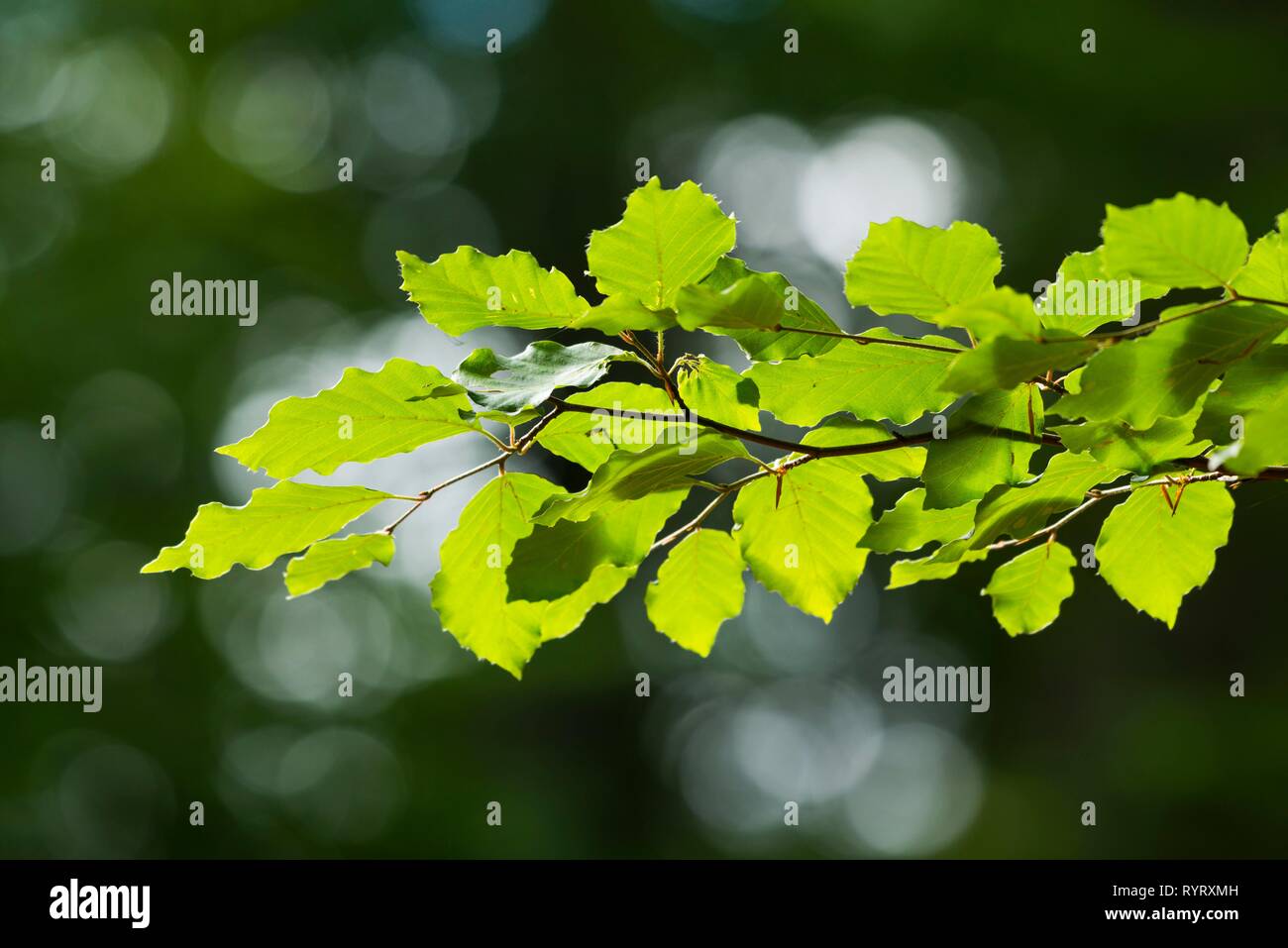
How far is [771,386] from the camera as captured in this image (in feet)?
2.81

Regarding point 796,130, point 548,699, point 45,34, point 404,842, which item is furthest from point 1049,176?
point 45,34

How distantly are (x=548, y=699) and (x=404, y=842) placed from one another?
1.39 m

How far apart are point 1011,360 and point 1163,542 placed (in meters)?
0.42

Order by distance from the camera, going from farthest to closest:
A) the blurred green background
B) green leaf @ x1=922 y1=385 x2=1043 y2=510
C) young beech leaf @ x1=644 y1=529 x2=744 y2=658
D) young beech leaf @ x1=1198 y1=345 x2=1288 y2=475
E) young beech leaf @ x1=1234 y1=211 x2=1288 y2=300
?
the blurred green background < young beech leaf @ x1=644 y1=529 x2=744 y2=658 < green leaf @ x1=922 y1=385 x2=1043 y2=510 < young beech leaf @ x1=1234 y1=211 x2=1288 y2=300 < young beech leaf @ x1=1198 y1=345 x2=1288 y2=475

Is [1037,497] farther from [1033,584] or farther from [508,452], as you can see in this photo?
[508,452]

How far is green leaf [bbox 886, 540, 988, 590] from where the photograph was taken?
87 centimetres

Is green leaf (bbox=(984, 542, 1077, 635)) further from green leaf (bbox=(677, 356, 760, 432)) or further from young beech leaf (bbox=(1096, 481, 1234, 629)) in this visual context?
green leaf (bbox=(677, 356, 760, 432))

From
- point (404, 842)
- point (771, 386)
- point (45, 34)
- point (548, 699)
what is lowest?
point (404, 842)

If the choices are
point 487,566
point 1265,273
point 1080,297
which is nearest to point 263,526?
point 487,566

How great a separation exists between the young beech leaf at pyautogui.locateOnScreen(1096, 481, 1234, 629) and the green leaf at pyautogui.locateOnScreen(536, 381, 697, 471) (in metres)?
0.40

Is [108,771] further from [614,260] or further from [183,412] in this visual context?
[614,260]

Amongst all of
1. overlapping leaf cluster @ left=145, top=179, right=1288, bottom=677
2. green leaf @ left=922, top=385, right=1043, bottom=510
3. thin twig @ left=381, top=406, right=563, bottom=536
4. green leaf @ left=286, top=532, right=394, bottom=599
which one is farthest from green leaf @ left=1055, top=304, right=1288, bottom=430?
green leaf @ left=286, top=532, right=394, bottom=599

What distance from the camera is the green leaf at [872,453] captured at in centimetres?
87

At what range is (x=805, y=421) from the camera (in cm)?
88
